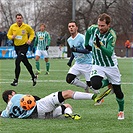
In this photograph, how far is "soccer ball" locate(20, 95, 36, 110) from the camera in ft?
26.6

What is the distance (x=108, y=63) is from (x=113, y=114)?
3.23 ft

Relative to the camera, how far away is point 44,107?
820 cm

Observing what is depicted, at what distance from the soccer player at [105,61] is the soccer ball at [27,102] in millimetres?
1110

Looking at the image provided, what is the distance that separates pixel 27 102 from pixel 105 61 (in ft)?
5.11

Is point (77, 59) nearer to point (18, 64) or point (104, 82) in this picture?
point (18, 64)

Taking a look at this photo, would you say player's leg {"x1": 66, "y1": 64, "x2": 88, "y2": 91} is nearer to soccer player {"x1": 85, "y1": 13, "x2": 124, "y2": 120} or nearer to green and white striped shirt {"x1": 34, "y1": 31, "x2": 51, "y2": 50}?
soccer player {"x1": 85, "y1": 13, "x2": 124, "y2": 120}

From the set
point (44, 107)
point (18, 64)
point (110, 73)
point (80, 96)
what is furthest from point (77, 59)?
point (44, 107)

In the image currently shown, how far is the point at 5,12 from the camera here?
69250 millimetres

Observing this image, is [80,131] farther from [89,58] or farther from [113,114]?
[89,58]

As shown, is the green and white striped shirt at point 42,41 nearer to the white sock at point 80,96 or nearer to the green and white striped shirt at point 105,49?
the green and white striped shirt at point 105,49

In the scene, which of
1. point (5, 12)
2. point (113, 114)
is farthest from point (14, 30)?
point (5, 12)

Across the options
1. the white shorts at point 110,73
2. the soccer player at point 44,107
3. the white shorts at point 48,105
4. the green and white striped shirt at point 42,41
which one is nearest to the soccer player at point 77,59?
the white shorts at point 110,73

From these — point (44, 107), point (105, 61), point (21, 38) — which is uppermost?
point (21, 38)

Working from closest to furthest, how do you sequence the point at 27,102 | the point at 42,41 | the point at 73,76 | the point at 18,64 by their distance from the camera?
the point at 27,102 → the point at 73,76 → the point at 18,64 → the point at 42,41
